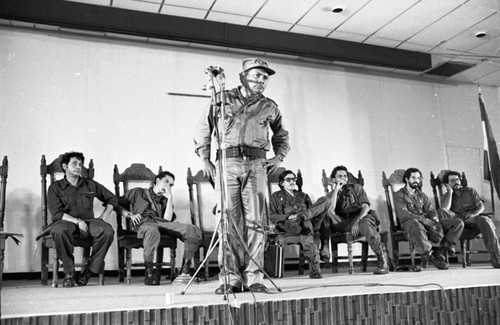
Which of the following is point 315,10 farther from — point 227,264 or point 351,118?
point 227,264

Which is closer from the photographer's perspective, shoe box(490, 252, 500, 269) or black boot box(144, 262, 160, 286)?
black boot box(144, 262, 160, 286)

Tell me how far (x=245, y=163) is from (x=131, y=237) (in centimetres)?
172

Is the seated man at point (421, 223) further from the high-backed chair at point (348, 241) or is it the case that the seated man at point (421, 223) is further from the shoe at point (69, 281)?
the shoe at point (69, 281)

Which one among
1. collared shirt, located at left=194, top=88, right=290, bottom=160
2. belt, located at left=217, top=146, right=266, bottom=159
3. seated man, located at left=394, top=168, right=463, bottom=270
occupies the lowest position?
seated man, located at left=394, top=168, right=463, bottom=270

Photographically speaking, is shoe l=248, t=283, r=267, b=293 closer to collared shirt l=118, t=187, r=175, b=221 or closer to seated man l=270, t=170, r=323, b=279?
seated man l=270, t=170, r=323, b=279

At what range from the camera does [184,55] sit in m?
6.41

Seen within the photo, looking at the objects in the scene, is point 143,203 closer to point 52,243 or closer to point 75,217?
point 75,217

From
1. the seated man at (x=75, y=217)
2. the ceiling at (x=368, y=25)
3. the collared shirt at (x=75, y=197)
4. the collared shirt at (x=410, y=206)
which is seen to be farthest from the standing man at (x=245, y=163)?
the collared shirt at (x=410, y=206)

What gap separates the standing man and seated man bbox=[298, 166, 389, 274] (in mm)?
1812

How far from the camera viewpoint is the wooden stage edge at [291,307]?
2.58 metres

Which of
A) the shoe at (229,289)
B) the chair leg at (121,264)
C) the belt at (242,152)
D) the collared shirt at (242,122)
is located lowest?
the shoe at (229,289)

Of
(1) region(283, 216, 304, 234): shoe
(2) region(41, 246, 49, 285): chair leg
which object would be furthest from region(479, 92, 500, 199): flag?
(2) region(41, 246, 49, 285): chair leg

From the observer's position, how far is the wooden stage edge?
8.46 feet

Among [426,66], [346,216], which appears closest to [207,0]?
[346,216]
